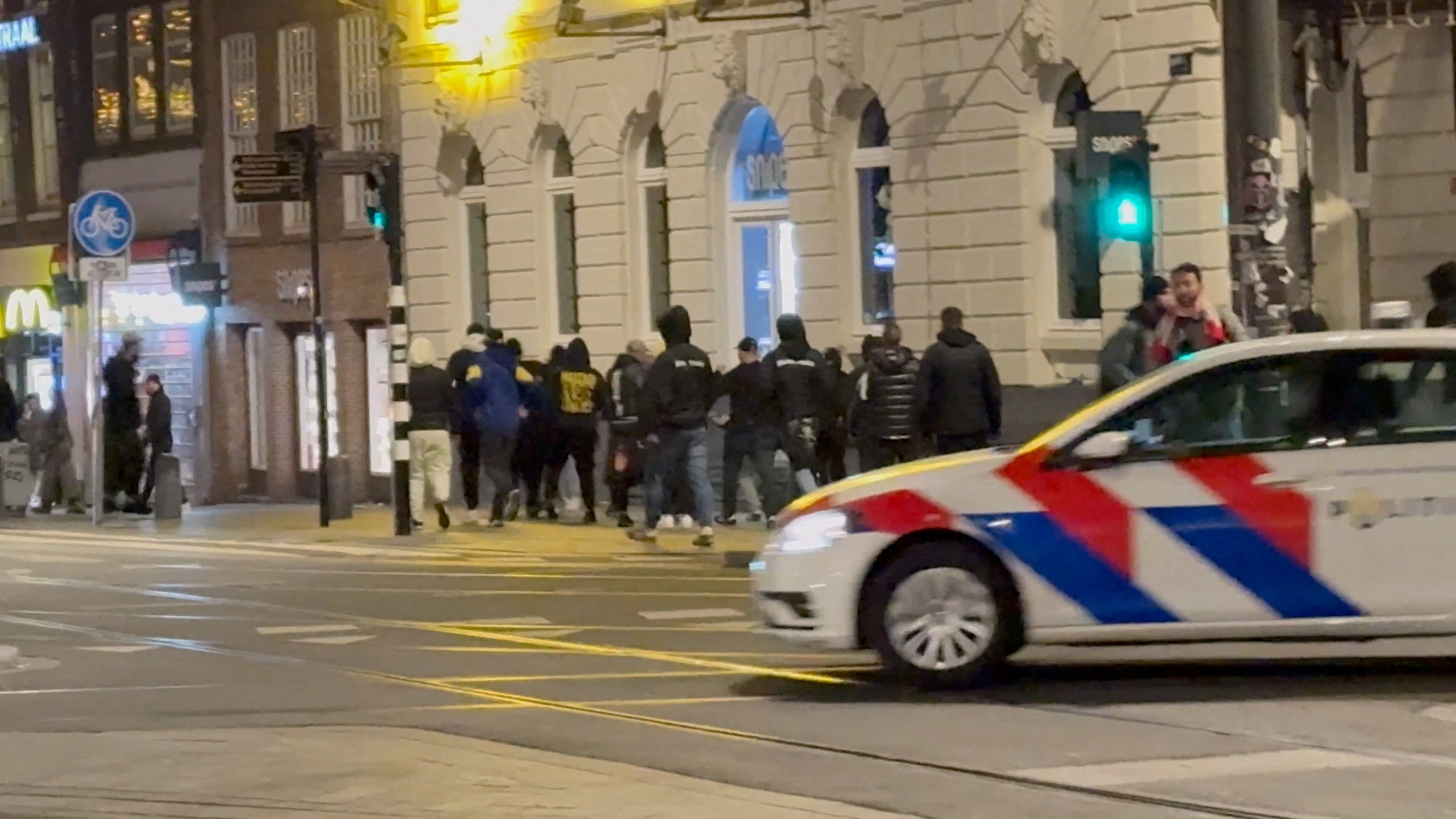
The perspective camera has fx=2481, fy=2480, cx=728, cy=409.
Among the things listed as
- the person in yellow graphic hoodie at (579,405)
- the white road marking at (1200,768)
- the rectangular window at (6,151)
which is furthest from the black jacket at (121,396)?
the white road marking at (1200,768)

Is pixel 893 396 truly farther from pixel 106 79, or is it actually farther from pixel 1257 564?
pixel 106 79

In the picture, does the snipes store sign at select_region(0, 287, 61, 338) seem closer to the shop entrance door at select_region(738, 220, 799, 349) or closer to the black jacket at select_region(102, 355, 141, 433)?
the black jacket at select_region(102, 355, 141, 433)

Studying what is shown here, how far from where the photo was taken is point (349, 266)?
31797mm

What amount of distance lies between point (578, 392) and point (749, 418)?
3.40 meters

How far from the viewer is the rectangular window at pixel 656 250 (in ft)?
89.3

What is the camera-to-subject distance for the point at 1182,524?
34.1ft

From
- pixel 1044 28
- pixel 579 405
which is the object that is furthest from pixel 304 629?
pixel 1044 28

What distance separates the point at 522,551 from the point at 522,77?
907cm

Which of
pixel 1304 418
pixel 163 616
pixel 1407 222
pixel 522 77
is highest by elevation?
pixel 522 77

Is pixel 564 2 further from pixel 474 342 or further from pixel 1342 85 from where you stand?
pixel 1342 85

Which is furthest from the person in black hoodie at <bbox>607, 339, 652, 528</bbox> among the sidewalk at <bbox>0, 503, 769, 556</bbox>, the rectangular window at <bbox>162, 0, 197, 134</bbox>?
the rectangular window at <bbox>162, 0, 197, 134</bbox>

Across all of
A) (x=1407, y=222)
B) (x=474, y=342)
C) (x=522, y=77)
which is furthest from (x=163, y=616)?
(x=522, y=77)

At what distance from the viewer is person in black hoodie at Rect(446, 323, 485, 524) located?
894 inches

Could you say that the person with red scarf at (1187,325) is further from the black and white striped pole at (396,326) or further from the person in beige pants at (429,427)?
the black and white striped pole at (396,326)
